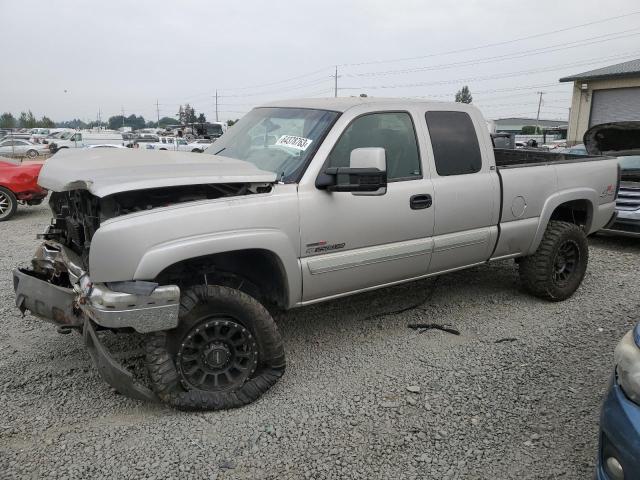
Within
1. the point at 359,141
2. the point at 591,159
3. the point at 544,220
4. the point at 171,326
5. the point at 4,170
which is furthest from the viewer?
the point at 4,170

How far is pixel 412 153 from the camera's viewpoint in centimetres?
408

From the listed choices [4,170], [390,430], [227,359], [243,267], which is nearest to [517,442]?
[390,430]

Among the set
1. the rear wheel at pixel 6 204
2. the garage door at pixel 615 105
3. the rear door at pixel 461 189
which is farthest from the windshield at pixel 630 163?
the garage door at pixel 615 105

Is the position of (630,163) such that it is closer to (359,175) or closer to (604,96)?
(359,175)

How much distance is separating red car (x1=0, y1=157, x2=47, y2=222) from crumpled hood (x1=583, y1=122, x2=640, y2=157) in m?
9.17

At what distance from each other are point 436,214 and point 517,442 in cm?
175

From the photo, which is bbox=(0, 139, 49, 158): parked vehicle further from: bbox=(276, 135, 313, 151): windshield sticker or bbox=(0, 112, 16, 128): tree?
bbox=(0, 112, 16, 128): tree

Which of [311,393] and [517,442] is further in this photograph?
[311,393]

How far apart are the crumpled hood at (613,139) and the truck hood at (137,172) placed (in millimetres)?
6339

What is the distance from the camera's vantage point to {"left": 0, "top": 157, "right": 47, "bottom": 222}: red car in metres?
9.45

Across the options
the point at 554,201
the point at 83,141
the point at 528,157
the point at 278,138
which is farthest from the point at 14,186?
the point at 83,141

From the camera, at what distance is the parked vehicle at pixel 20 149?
109 feet

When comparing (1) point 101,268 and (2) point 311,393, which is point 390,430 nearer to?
(2) point 311,393

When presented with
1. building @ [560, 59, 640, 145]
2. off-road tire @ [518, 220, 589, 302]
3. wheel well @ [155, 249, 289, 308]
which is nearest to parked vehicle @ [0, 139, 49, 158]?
building @ [560, 59, 640, 145]
